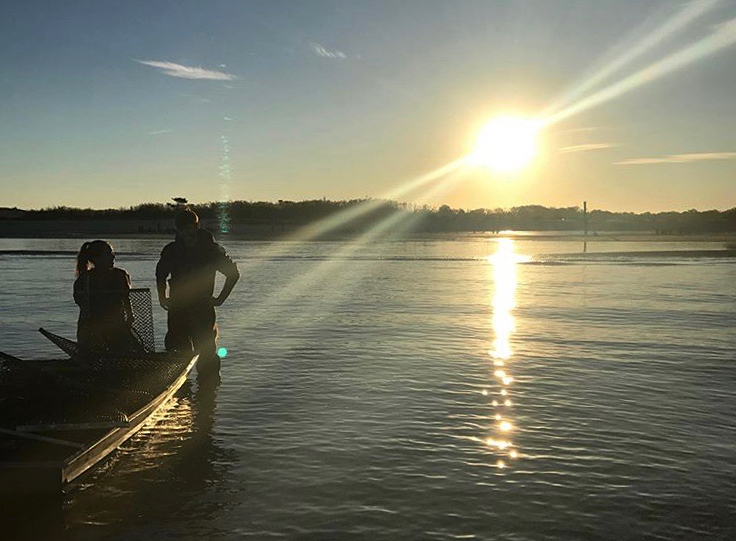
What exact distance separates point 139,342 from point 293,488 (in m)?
4.34

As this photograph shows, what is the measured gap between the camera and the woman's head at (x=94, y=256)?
9.03 m

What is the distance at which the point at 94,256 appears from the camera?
9.09 metres

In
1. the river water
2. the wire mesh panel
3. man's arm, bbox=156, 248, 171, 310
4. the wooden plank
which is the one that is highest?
man's arm, bbox=156, 248, 171, 310

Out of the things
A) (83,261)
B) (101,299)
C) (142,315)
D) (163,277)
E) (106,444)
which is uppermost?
(83,261)

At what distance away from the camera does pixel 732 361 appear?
40.5 feet

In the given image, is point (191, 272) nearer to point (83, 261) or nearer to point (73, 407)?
point (83, 261)

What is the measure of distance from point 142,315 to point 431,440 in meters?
4.58

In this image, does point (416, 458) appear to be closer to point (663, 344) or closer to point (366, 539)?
point (366, 539)

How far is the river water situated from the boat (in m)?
0.26

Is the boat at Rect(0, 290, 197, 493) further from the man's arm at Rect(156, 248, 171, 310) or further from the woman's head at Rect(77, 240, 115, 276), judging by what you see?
the woman's head at Rect(77, 240, 115, 276)

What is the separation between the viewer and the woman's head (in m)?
9.03

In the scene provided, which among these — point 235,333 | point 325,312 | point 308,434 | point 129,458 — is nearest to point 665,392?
point 308,434

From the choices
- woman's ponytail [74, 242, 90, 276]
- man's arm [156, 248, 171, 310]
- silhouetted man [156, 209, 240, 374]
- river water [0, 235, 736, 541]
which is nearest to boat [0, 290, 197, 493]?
river water [0, 235, 736, 541]

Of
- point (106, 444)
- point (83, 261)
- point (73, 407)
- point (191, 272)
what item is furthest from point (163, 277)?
point (106, 444)
